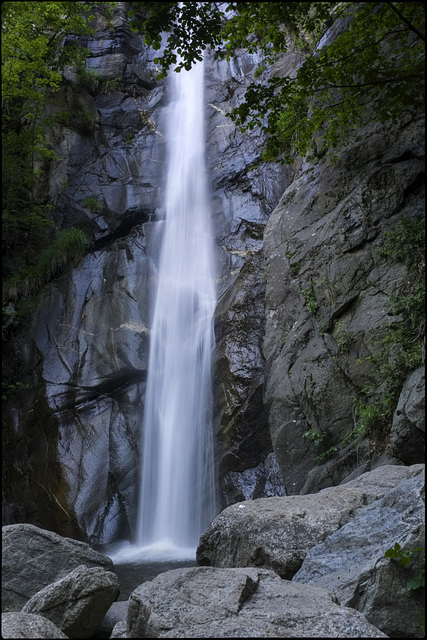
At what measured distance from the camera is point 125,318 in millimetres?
14570

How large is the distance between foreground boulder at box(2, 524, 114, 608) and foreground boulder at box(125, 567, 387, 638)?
3.24m

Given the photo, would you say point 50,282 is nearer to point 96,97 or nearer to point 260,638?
point 96,97

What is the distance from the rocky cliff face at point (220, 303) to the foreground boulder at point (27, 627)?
4.71 metres

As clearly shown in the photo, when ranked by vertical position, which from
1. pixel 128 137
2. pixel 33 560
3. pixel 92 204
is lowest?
pixel 33 560

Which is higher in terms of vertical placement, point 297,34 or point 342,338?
point 297,34

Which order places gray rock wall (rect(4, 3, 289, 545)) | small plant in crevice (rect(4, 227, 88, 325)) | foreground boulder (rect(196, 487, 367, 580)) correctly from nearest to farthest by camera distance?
foreground boulder (rect(196, 487, 367, 580)), gray rock wall (rect(4, 3, 289, 545)), small plant in crevice (rect(4, 227, 88, 325))

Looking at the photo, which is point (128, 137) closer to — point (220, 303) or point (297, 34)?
point (220, 303)


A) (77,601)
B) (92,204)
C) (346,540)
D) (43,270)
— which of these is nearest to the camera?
(346,540)

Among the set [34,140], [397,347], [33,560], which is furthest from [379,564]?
[34,140]

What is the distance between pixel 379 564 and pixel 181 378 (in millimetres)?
9263

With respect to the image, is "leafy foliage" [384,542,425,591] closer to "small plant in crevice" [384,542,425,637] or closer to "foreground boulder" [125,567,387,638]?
"small plant in crevice" [384,542,425,637]

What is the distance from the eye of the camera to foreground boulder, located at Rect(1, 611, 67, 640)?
11.3ft

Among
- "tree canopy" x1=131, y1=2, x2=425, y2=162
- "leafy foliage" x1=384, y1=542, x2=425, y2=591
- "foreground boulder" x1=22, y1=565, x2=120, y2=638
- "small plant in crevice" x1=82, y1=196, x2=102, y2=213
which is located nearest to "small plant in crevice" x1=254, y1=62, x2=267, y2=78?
"small plant in crevice" x1=82, y1=196, x2=102, y2=213

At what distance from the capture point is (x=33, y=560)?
6.62m
